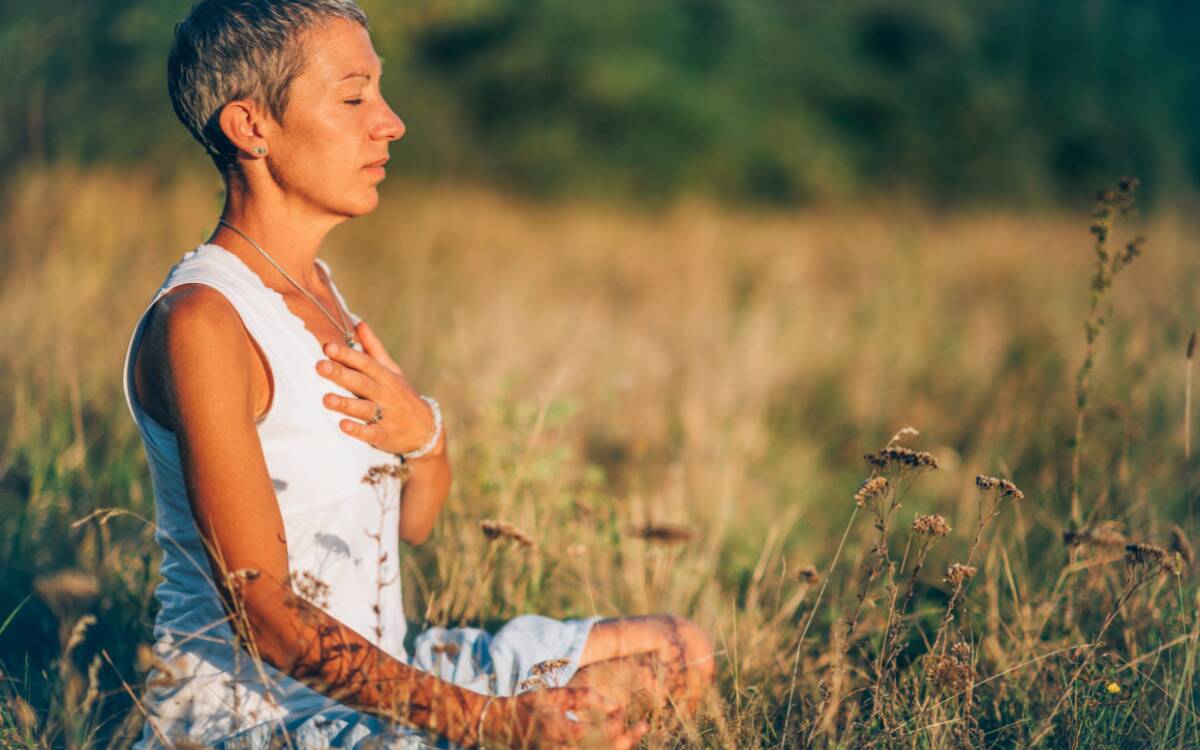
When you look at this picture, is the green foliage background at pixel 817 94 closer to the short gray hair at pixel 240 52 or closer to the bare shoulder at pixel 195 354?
the short gray hair at pixel 240 52

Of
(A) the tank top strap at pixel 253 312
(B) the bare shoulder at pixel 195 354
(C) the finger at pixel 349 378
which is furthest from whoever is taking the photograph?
(C) the finger at pixel 349 378

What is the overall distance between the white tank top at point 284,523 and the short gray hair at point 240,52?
293 millimetres

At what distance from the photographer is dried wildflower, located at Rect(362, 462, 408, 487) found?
1.92 meters

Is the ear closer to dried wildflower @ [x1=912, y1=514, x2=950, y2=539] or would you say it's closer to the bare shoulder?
the bare shoulder

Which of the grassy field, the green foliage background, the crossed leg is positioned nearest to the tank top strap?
the grassy field

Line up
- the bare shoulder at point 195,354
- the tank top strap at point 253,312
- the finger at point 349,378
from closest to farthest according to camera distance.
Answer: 1. the bare shoulder at point 195,354
2. the tank top strap at point 253,312
3. the finger at point 349,378

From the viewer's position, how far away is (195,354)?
1.69 meters

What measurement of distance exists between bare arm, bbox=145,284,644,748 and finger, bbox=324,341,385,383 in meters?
0.16

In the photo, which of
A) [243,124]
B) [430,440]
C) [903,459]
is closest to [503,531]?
[430,440]

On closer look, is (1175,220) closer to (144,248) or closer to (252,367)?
(144,248)

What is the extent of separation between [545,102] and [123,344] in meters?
15.4

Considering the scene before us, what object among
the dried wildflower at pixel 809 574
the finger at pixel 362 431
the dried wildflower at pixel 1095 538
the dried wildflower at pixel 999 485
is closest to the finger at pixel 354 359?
the finger at pixel 362 431

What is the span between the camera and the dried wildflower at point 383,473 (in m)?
1.92

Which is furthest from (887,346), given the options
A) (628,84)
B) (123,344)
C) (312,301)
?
(628,84)
